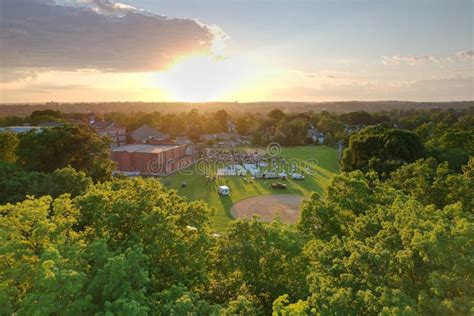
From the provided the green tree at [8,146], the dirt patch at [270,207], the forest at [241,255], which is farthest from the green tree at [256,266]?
the green tree at [8,146]

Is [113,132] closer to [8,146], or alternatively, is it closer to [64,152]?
[8,146]

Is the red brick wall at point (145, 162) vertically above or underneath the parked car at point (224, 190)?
above

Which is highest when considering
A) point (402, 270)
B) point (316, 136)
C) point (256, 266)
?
point (316, 136)

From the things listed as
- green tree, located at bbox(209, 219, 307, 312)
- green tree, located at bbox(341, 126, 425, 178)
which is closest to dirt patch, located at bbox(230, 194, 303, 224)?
green tree, located at bbox(341, 126, 425, 178)

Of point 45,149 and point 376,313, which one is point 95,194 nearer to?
point 376,313

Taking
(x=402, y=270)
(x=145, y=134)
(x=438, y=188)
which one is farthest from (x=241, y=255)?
(x=145, y=134)

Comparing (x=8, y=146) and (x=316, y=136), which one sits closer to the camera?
(x=8, y=146)

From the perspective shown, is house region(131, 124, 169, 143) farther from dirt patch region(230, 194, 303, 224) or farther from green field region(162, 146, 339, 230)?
dirt patch region(230, 194, 303, 224)

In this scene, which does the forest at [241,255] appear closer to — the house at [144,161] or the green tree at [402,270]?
the green tree at [402,270]
